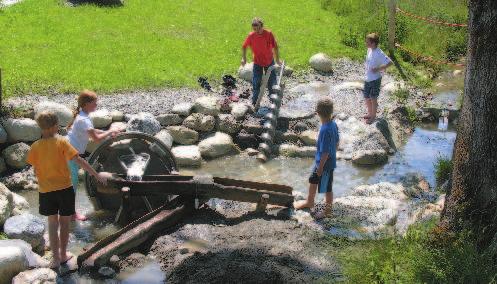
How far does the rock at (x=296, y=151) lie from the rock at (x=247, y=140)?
44 cm

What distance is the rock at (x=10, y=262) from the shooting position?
6125 mm

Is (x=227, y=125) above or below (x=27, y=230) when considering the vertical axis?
above

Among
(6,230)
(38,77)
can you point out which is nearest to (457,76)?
(38,77)

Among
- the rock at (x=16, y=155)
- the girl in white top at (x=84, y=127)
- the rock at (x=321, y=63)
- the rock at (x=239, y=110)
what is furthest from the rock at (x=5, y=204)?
the rock at (x=321, y=63)

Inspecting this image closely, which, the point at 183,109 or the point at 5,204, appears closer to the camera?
the point at 5,204

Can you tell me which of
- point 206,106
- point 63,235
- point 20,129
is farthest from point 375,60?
point 63,235

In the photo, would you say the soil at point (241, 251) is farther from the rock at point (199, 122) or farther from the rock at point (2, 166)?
the rock at point (2, 166)

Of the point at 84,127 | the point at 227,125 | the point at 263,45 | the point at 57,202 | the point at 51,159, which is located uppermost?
the point at 263,45

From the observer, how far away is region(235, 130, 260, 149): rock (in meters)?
11.1

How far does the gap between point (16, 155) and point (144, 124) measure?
2.01 meters

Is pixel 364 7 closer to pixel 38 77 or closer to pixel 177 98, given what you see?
pixel 177 98

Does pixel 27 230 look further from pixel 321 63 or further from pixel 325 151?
pixel 321 63

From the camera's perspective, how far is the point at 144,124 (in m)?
10.2

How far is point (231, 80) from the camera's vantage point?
43.0ft
